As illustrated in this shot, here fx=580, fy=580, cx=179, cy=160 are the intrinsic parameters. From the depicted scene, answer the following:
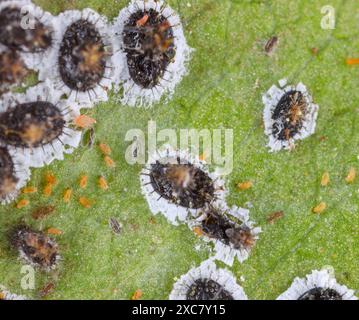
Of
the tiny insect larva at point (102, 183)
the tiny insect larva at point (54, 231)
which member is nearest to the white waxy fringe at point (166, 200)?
the tiny insect larva at point (102, 183)

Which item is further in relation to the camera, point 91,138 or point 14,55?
point 91,138

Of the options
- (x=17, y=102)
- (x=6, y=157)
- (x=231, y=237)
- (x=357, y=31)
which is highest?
(x=357, y=31)

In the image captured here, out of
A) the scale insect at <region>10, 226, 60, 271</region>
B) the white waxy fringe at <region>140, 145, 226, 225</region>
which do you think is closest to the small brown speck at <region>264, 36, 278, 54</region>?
the white waxy fringe at <region>140, 145, 226, 225</region>

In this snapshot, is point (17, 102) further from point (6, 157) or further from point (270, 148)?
point (270, 148)

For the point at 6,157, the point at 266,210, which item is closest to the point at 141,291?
the point at 266,210

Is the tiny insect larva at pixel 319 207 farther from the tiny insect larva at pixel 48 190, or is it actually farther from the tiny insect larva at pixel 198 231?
the tiny insect larva at pixel 48 190
